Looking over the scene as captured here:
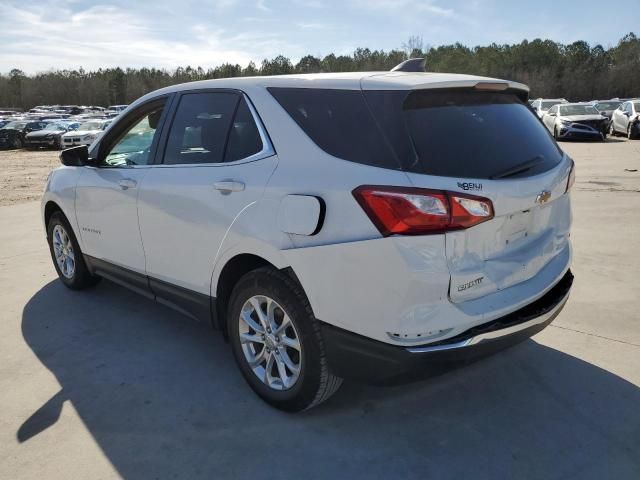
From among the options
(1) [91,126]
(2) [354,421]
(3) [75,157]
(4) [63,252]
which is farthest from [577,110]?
(2) [354,421]

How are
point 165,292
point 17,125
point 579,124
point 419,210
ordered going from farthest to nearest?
1. point 17,125
2. point 579,124
3. point 165,292
4. point 419,210

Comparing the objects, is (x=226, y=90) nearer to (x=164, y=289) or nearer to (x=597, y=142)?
(x=164, y=289)

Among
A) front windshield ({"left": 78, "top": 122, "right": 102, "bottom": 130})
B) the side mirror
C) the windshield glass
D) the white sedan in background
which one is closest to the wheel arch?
the side mirror

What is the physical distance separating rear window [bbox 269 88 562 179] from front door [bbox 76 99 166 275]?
1.42 meters

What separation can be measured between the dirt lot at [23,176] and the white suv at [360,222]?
9.38 meters

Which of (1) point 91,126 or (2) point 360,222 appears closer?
(2) point 360,222

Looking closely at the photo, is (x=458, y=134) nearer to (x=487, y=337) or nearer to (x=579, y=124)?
(x=487, y=337)

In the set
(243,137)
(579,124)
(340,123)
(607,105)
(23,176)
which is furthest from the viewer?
(607,105)

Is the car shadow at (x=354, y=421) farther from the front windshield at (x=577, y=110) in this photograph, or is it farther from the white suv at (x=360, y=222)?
the front windshield at (x=577, y=110)

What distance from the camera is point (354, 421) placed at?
9.43 feet

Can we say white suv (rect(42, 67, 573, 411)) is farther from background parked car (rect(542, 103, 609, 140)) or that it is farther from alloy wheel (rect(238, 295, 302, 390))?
background parked car (rect(542, 103, 609, 140))

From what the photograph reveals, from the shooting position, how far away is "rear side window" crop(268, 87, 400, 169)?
7.99ft

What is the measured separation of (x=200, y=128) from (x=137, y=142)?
87 centimetres

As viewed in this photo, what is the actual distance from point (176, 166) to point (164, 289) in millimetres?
853
